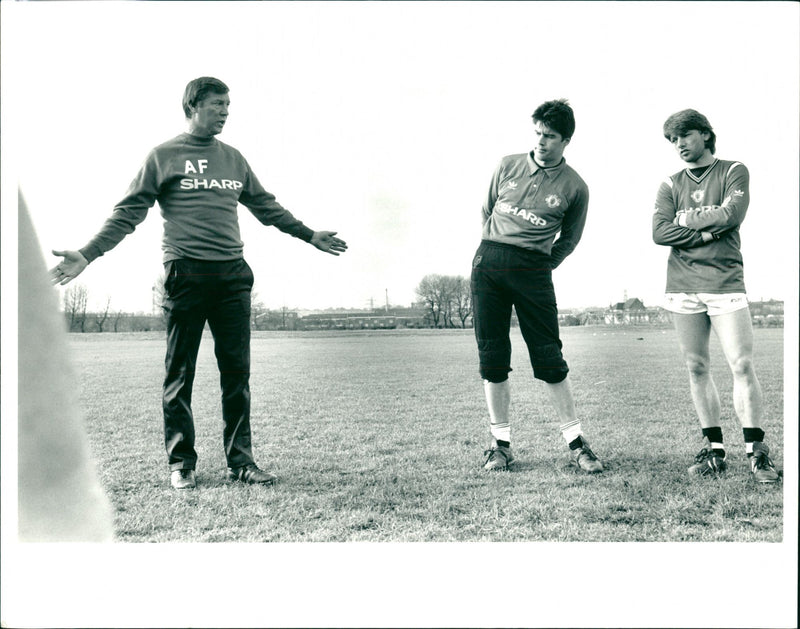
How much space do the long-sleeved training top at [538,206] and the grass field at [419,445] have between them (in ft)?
1.37

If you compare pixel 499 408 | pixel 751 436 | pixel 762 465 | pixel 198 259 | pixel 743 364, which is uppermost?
pixel 198 259

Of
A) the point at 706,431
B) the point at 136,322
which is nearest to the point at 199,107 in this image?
the point at 136,322

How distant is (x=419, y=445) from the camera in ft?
9.77

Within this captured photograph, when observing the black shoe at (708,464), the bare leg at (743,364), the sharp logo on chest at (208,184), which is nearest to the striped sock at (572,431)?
the black shoe at (708,464)

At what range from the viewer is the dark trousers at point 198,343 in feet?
9.09

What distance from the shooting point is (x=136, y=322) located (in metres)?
3.00

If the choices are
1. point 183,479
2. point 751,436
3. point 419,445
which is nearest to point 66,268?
point 183,479

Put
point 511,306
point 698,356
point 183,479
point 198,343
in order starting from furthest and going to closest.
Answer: point 511,306 → point 698,356 → point 198,343 → point 183,479

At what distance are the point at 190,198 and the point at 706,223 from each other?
2024mm

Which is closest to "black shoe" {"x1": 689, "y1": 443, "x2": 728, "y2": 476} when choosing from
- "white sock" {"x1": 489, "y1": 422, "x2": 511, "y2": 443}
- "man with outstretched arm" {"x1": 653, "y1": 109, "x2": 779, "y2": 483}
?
"man with outstretched arm" {"x1": 653, "y1": 109, "x2": 779, "y2": 483}

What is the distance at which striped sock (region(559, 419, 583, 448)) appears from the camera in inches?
116

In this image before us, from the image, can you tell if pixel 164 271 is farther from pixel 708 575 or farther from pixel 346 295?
pixel 708 575

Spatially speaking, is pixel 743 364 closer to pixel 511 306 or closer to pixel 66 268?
pixel 511 306

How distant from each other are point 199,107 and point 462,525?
1851mm
